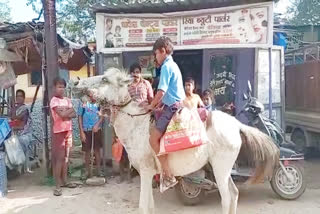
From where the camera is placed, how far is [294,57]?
11562 mm

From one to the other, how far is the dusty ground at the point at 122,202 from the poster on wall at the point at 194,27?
2472 mm

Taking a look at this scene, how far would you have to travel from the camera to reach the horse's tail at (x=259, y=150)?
203 inches

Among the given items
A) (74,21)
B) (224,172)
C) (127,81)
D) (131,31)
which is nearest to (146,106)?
(127,81)

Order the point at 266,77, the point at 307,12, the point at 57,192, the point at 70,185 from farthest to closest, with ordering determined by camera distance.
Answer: the point at 307,12 → the point at 266,77 → the point at 70,185 → the point at 57,192

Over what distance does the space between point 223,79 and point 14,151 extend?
4.21 meters

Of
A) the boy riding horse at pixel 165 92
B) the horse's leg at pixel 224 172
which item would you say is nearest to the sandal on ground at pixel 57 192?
the boy riding horse at pixel 165 92

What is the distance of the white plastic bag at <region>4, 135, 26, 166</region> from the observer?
7.24 meters

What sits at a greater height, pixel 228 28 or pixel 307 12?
pixel 307 12

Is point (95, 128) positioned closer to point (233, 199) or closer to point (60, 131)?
point (60, 131)

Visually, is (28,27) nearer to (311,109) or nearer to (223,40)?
(223,40)

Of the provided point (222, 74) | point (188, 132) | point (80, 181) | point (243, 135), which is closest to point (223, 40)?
point (222, 74)

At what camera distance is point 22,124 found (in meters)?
8.34

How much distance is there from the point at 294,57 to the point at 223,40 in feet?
18.2

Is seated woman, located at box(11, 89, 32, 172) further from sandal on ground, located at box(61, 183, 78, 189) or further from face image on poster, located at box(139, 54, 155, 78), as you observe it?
face image on poster, located at box(139, 54, 155, 78)
